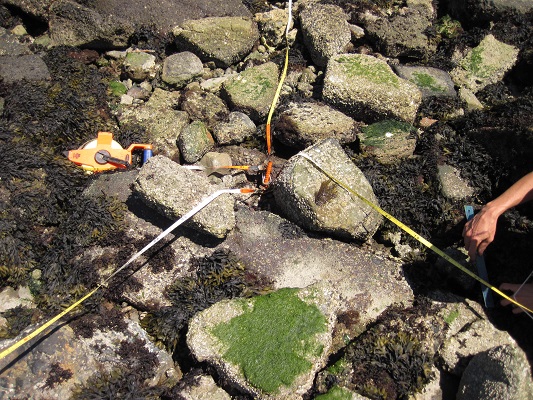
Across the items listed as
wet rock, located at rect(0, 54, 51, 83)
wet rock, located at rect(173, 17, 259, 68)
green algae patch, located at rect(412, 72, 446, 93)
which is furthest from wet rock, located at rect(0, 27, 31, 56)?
green algae patch, located at rect(412, 72, 446, 93)

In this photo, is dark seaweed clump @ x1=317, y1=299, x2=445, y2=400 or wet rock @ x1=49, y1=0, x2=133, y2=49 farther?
wet rock @ x1=49, y1=0, x2=133, y2=49

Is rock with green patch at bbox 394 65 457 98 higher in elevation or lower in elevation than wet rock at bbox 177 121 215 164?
higher

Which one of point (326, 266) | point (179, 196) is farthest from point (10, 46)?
point (326, 266)

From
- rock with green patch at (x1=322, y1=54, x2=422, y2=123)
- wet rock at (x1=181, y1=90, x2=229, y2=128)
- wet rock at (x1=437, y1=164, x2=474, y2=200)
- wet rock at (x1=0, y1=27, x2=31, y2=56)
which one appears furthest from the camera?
wet rock at (x1=0, y1=27, x2=31, y2=56)

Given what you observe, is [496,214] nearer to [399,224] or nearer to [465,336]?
[399,224]

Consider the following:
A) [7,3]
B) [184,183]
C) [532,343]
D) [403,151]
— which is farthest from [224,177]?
[7,3]

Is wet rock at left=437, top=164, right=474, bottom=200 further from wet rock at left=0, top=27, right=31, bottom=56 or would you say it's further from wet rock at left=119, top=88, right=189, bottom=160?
wet rock at left=0, top=27, right=31, bottom=56

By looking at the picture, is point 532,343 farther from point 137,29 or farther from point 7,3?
point 7,3
